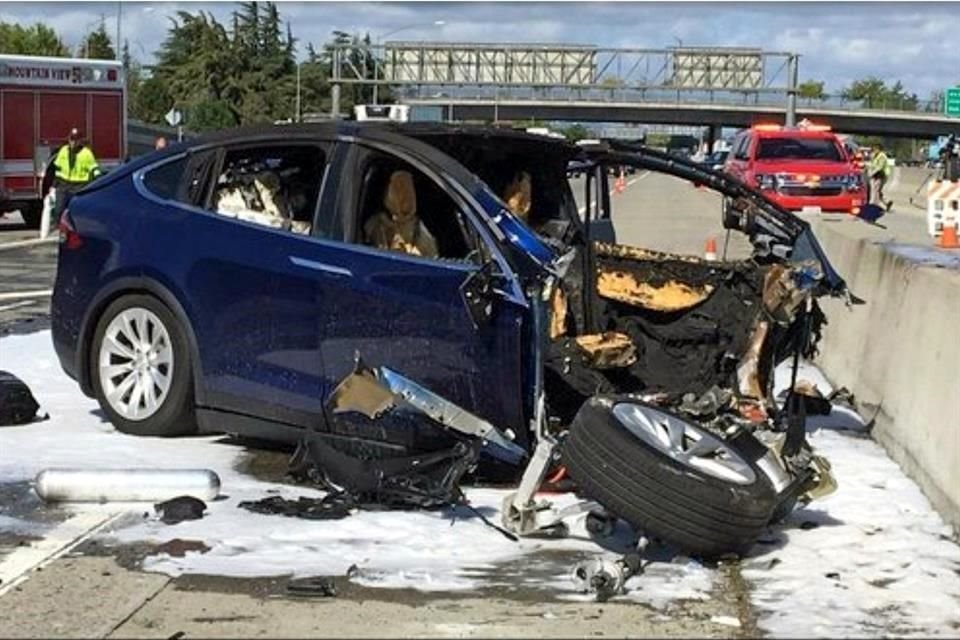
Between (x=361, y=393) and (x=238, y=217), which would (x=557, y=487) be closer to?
(x=361, y=393)

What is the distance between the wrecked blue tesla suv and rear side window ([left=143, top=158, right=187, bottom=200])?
0.01 m

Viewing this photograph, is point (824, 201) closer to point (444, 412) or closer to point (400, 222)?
point (400, 222)

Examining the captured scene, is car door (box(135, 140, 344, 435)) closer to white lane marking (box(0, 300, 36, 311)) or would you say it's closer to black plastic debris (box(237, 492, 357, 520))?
black plastic debris (box(237, 492, 357, 520))

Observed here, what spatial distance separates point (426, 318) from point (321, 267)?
64 centimetres

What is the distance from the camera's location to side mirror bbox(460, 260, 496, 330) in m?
6.38

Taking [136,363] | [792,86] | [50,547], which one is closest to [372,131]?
[136,363]

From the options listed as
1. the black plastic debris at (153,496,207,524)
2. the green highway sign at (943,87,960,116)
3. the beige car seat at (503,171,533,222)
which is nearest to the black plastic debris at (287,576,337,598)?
the black plastic debris at (153,496,207,524)

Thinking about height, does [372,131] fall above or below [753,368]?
above

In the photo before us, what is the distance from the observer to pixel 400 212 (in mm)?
7113

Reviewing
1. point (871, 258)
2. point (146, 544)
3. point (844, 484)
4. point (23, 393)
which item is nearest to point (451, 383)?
point (146, 544)

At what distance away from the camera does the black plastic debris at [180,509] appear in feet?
20.2

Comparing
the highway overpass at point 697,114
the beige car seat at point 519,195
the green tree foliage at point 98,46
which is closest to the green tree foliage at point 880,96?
the highway overpass at point 697,114

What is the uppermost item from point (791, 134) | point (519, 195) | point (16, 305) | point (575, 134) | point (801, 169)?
point (791, 134)

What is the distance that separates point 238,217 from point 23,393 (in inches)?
69.4
